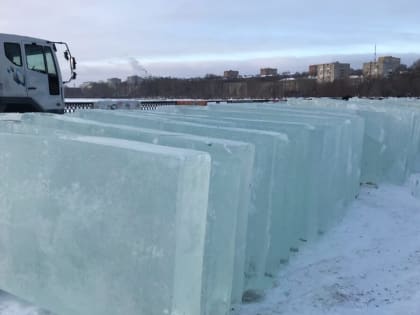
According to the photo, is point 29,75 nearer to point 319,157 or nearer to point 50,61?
point 50,61

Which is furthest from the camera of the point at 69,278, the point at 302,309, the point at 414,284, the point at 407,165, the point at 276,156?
the point at 407,165

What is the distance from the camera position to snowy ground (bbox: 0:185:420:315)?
3414mm

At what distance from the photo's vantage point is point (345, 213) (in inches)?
241

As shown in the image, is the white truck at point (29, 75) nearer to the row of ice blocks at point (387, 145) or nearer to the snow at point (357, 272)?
the row of ice blocks at point (387, 145)

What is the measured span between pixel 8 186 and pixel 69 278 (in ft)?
2.68

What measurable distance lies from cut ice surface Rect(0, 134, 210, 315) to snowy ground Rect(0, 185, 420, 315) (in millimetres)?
367

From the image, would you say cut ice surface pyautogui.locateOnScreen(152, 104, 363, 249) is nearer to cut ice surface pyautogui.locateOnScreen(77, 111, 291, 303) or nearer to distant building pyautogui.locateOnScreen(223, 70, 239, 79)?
cut ice surface pyautogui.locateOnScreen(77, 111, 291, 303)

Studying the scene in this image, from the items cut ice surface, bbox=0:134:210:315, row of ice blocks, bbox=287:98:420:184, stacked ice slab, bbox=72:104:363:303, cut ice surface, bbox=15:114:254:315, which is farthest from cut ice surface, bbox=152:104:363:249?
cut ice surface, bbox=0:134:210:315

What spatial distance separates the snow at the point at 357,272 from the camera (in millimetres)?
3461

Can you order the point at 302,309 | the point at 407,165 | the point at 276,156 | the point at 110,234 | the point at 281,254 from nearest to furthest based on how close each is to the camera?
Answer: the point at 110,234 < the point at 302,309 < the point at 276,156 < the point at 281,254 < the point at 407,165

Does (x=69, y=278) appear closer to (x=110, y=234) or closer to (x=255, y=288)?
(x=110, y=234)

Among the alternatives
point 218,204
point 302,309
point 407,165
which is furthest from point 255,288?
point 407,165

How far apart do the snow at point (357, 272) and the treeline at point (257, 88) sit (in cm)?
4911

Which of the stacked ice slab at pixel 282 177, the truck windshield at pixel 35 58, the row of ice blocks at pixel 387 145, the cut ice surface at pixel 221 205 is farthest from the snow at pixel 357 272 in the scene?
the truck windshield at pixel 35 58
